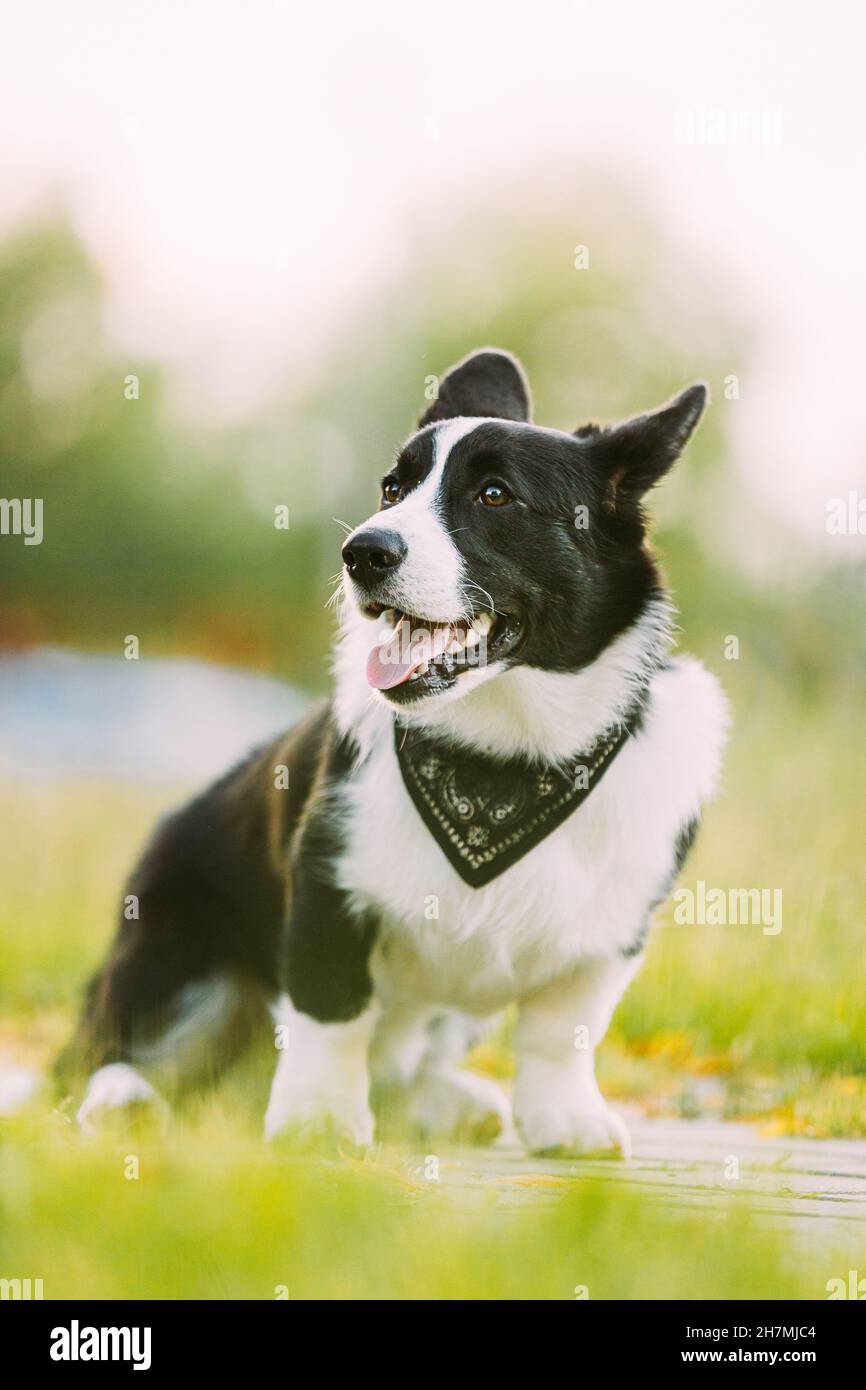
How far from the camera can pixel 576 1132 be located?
11.4 feet

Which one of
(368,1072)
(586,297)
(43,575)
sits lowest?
(368,1072)

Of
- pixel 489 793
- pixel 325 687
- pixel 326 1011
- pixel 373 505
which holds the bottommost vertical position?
pixel 326 1011

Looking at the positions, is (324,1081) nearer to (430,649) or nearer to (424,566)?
(430,649)

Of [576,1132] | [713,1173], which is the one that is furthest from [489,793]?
[713,1173]

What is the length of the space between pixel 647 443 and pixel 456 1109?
5.54ft

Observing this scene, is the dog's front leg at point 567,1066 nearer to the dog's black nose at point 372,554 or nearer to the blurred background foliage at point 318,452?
the dog's black nose at point 372,554

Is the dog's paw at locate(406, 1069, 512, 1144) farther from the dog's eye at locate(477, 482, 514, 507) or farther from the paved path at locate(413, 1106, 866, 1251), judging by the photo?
the dog's eye at locate(477, 482, 514, 507)

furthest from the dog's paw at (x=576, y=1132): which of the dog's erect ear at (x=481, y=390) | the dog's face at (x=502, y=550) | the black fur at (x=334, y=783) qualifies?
the dog's erect ear at (x=481, y=390)

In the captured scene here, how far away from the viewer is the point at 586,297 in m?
11.0

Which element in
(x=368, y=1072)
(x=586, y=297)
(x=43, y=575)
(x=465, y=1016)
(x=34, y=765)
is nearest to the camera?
(x=368, y=1072)

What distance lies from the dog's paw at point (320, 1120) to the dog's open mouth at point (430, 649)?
0.92 metres

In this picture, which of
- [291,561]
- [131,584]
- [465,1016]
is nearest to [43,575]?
[131,584]
